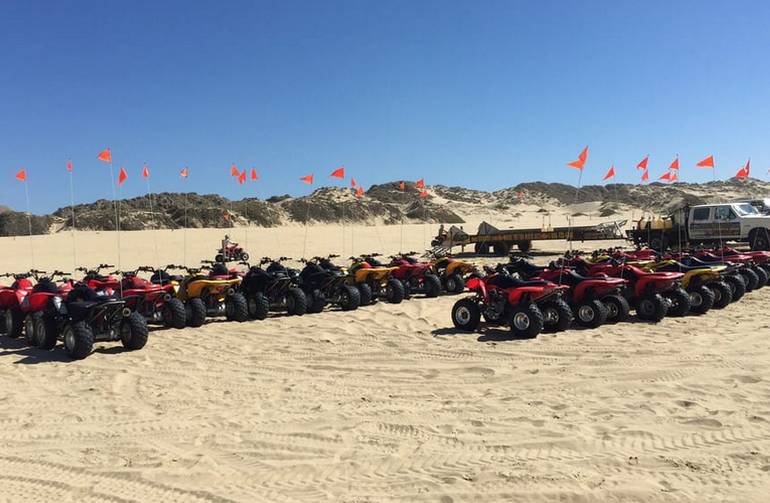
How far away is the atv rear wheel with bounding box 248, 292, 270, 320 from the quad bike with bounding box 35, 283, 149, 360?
8.24 ft

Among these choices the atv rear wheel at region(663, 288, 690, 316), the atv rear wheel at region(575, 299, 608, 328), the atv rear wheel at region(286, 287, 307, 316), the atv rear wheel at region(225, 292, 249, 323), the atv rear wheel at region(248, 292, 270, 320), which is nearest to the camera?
the atv rear wheel at region(575, 299, 608, 328)

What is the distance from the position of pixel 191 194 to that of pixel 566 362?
5006 cm

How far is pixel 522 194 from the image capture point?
8275cm

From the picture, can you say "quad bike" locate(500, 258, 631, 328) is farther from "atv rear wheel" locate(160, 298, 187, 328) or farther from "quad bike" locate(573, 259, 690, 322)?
"atv rear wheel" locate(160, 298, 187, 328)

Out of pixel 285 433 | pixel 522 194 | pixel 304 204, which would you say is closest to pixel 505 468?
pixel 285 433

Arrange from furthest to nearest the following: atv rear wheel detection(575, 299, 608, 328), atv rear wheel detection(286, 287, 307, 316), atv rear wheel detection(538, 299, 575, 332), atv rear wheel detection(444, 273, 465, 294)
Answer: atv rear wheel detection(444, 273, 465, 294)
atv rear wheel detection(286, 287, 307, 316)
atv rear wheel detection(575, 299, 608, 328)
atv rear wheel detection(538, 299, 575, 332)

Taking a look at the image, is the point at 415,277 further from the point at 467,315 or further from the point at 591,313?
the point at 591,313

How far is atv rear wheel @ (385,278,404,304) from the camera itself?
481 inches

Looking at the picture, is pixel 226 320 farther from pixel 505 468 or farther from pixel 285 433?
pixel 505 468

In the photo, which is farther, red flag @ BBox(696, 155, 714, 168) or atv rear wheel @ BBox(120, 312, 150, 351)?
red flag @ BBox(696, 155, 714, 168)

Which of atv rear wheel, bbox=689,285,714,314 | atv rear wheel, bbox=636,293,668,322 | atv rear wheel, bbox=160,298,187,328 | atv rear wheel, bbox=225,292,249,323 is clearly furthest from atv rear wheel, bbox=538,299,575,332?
atv rear wheel, bbox=160,298,187,328

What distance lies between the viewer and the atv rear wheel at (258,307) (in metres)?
10.4

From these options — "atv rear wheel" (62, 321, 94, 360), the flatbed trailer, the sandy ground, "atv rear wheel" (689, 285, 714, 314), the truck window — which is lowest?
the sandy ground

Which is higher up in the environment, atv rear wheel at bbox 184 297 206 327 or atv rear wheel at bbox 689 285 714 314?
atv rear wheel at bbox 689 285 714 314
